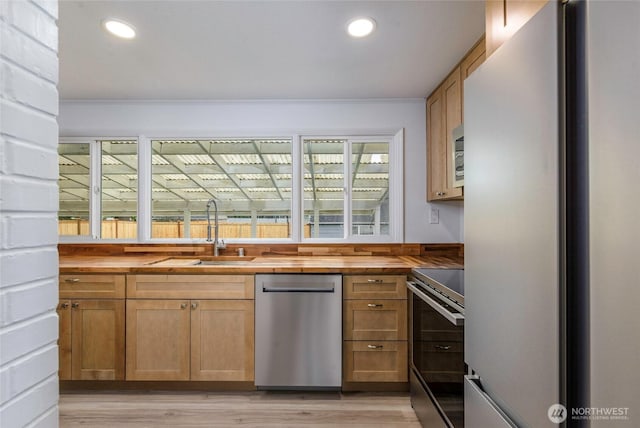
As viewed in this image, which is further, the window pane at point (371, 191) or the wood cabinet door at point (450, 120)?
the window pane at point (371, 191)

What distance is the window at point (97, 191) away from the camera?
9.40 ft

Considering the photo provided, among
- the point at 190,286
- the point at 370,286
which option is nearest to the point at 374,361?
the point at 370,286

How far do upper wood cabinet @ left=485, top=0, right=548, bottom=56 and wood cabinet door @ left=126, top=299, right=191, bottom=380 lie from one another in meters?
2.12

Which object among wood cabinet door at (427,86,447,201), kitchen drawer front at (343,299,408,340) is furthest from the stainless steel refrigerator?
wood cabinet door at (427,86,447,201)

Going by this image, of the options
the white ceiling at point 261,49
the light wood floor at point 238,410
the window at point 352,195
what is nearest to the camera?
the white ceiling at point 261,49

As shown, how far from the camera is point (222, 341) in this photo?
2109 millimetres

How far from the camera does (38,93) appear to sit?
0.63 m

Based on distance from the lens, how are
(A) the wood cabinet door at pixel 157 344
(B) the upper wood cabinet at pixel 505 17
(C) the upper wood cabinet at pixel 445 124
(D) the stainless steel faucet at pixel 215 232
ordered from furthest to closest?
(D) the stainless steel faucet at pixel 215 232, (A) the wood cabinet door at pixel 157 344, (C) the upper wood cabinet at pixel 445 124, (B) the upper wood cabinet at pixel 505 17

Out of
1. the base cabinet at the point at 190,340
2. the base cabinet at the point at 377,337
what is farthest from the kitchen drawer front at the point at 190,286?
the base cabinet at the point at 377,337

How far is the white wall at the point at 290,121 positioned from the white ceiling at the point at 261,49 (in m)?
0.11

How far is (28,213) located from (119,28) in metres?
1.60

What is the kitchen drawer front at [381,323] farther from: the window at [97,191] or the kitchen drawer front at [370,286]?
the window at [97,191]

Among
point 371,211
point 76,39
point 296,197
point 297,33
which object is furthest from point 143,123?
point 371,211

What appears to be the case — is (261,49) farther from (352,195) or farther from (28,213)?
(28,213)
